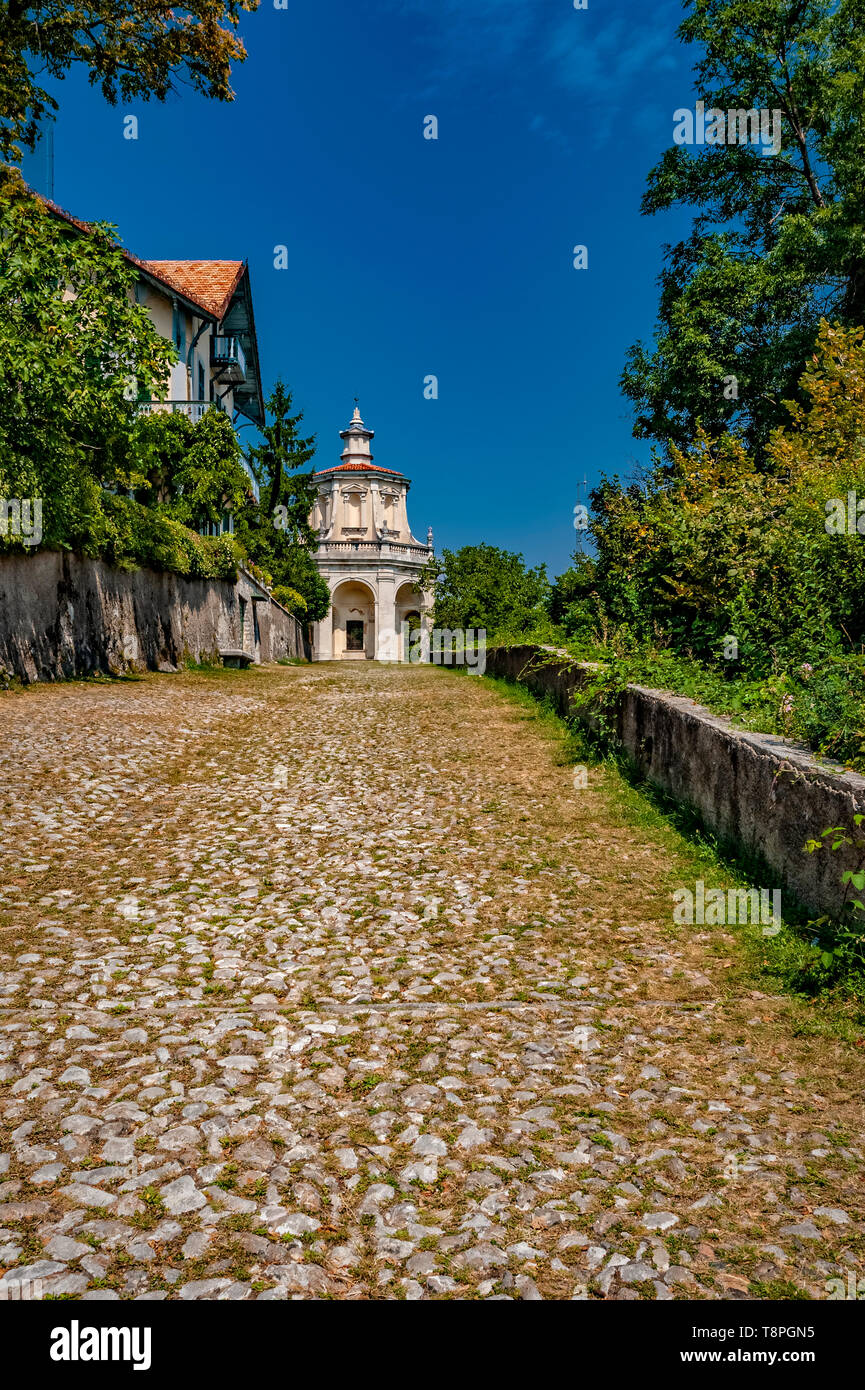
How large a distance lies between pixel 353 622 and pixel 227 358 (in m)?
39.2

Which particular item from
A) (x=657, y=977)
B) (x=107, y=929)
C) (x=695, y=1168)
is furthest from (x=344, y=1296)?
(x=107, y=929)

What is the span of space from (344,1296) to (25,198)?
18.1 m

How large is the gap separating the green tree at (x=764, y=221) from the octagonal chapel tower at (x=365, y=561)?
143 ft

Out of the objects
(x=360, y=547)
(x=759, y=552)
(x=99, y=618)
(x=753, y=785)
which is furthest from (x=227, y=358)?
(x=360, y=547)

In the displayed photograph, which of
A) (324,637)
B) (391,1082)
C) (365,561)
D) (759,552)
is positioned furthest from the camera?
(324,637)

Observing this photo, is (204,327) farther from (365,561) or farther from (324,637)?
(324,637)

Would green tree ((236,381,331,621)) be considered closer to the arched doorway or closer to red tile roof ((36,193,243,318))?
red tile roof ((36,193,243,318))

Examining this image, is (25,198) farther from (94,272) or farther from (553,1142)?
(553,1142)

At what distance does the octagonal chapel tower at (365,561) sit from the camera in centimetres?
6788

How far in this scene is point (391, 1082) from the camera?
10.6 ft

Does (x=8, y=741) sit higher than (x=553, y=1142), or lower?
higher

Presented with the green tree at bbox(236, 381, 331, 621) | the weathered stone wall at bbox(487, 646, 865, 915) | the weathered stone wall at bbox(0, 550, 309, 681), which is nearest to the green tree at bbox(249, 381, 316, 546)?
the green tree at bbox(236, 381, 331, 621)

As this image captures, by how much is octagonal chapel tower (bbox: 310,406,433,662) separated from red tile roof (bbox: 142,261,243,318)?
113 ft
